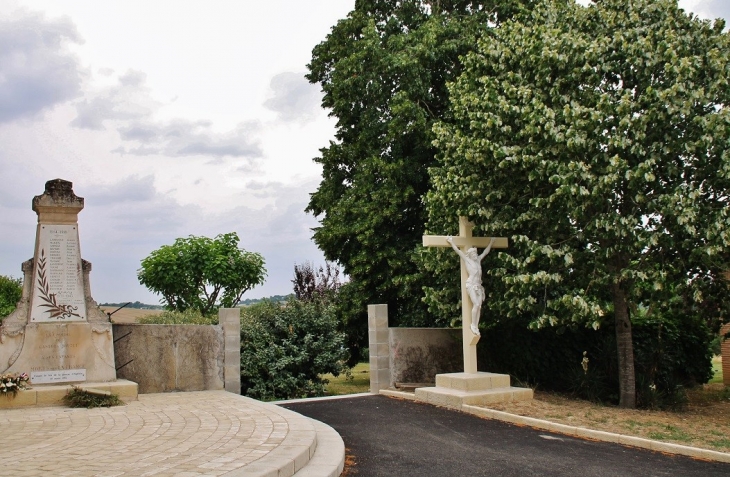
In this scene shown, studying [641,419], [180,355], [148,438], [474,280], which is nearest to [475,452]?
[148,438]

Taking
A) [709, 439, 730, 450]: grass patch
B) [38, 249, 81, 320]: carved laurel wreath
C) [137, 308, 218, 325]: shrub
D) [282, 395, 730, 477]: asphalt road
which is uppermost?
[38, 249, 81, 320]: carved laurel wreath

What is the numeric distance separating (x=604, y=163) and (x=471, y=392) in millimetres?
4647

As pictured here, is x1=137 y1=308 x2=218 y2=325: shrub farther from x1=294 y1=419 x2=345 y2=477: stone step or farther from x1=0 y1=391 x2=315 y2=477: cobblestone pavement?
x1=294 y1=419 x2=345 y2=477: stone step

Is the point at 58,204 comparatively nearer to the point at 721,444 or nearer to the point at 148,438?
the point at 148,438

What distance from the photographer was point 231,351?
13.0 meters

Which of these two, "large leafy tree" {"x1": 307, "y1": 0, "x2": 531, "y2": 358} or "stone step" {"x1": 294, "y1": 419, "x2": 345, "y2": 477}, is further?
"large leafy tree" {"x1": 307, "y1": 0, "x2": 531, "y2": 358}

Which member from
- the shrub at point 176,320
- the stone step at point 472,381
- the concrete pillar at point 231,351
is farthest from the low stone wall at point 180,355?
the stone step at point 472,381

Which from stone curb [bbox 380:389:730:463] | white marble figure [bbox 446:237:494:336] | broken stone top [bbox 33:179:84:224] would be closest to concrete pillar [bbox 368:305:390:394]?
white marble figure [bbox 446:237:494:336]

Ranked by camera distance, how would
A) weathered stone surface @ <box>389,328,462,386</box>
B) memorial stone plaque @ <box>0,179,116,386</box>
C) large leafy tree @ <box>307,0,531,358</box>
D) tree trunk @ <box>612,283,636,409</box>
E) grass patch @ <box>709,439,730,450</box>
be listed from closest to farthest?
grass patch @ <box>709,439,730,450</box> < memorial stone plaque @ <box>0,179,116,386</box> < tree trunk @ <box>612,283,636,409</box> < weathered stone surface @ <box>389,328,462,386</box> < large leafy tree @ <box>307,0,531,358</box>

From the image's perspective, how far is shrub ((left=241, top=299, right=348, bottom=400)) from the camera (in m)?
13.6

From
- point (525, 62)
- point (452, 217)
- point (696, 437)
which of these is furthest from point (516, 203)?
point (696, 437)

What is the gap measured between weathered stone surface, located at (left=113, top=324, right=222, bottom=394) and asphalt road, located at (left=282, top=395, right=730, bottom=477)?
3.23 metres

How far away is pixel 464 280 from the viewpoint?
12453 millimetres

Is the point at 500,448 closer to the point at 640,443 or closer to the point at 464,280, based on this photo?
the point at 640,443
